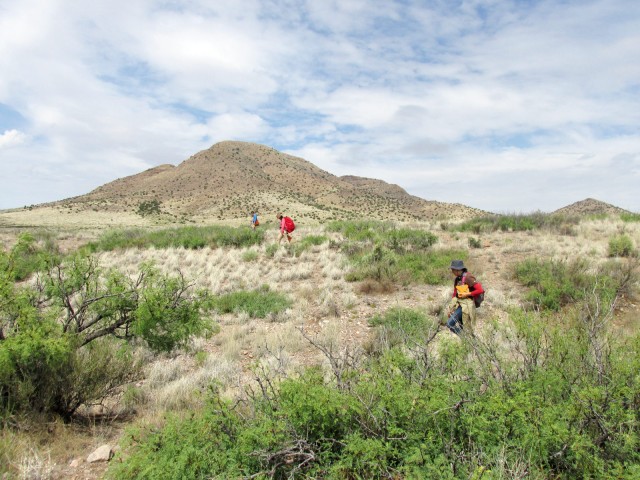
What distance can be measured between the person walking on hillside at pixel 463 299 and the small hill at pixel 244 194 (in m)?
49.4

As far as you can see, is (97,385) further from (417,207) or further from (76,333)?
(417,207)

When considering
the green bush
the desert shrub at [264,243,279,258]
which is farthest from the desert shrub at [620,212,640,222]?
the desert shrub at [264,243,279,258]

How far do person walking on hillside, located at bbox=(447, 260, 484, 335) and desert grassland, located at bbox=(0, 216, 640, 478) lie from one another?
57 centimetres

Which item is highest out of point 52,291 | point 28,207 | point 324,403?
point 28,207

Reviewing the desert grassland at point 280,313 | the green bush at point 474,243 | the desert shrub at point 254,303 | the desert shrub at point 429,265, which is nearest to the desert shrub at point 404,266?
the desert shrub at point 429,265

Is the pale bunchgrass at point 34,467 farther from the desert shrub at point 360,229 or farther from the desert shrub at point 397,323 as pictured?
the desert shrub at point 360,229

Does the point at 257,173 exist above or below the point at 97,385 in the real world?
above

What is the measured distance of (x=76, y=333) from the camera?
15.9 feet

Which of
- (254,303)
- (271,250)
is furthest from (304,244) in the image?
(254,303)

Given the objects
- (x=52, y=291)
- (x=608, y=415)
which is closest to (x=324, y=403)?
(x=608, y=415)

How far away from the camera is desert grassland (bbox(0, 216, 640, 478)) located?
443 centimetres

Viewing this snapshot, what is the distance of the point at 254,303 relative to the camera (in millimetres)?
10000

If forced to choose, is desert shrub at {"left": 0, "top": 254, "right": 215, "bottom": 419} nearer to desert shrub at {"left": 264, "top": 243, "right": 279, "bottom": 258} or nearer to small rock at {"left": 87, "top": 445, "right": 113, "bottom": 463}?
small rock at {"left": 87, "top": 445, "right": 113, "bottom": 463}

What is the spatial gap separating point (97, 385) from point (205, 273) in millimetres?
9232
